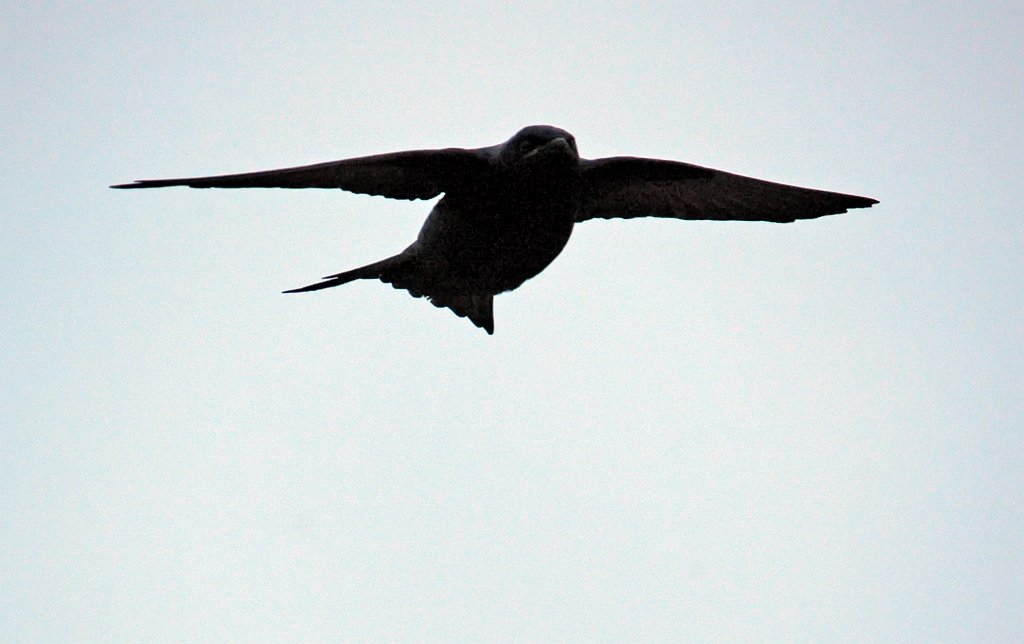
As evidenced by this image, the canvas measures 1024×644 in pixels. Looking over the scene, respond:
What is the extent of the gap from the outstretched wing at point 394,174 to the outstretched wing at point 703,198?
1.02m

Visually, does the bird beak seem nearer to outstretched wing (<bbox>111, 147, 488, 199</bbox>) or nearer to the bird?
the bird

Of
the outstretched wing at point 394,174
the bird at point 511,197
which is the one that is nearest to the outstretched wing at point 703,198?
the bird at point 511,197

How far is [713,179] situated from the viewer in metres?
9.18

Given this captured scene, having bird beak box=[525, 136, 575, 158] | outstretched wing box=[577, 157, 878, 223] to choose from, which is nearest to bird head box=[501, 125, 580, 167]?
bird beak box=[525, 136, 575, 158]

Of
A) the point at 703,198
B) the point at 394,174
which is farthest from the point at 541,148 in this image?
the point at 703,198

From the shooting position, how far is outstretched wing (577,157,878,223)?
906 cm

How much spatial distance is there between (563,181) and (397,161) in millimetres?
1146

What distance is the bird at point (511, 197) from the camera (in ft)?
26.6

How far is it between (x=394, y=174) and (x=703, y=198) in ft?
8.32

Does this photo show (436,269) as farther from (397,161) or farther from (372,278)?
(397,161)

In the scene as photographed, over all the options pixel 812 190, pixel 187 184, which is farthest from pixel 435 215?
pixel 812 190

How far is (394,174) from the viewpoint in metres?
8.49

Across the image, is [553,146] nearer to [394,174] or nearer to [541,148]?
[541,148]

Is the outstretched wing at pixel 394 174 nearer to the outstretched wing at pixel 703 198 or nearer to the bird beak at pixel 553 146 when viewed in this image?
the bird beak at pixel 553 146
